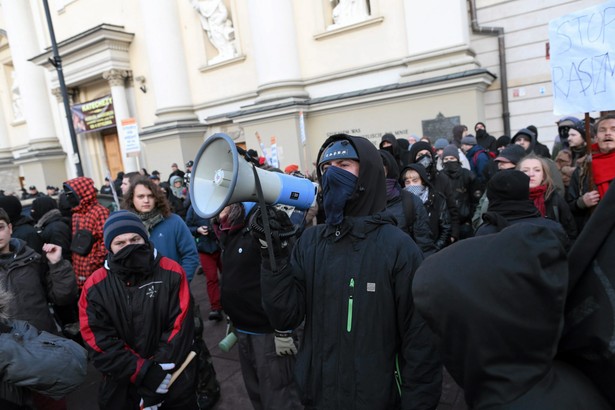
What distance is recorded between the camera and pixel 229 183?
6.00 ft

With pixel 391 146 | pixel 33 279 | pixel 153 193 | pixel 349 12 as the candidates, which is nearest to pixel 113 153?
pixel 349 12

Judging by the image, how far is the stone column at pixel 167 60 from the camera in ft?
39.8

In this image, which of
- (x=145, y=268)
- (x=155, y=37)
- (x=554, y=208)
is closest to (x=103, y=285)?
(x=145, y=268)

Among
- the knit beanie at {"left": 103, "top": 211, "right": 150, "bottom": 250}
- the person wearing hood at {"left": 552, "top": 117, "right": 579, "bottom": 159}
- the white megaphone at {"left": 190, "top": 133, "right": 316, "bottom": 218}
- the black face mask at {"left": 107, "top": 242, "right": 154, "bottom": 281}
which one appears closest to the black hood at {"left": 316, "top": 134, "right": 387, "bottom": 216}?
the white megaphone at {"left": 190, "top": 133, "right": 316, "bottom": 218}

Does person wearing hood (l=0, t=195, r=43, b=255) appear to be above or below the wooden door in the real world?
below

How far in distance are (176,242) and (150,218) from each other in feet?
0.98

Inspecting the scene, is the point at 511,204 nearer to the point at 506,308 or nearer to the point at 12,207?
the point at 506,308

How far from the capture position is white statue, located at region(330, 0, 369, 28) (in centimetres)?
958

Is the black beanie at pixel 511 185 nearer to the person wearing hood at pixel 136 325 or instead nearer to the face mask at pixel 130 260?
the person wearing hood at pixel 136 325

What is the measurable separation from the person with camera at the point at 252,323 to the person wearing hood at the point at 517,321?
166 centimetres

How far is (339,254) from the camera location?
67.7 inches

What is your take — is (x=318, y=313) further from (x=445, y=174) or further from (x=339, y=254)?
(x=445, y=174)

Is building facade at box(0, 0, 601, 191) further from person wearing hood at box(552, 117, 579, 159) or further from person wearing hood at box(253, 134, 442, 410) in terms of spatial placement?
person wearing hood at box(253, 134, 442, 410)

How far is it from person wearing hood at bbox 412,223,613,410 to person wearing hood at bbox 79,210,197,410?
1.91m
